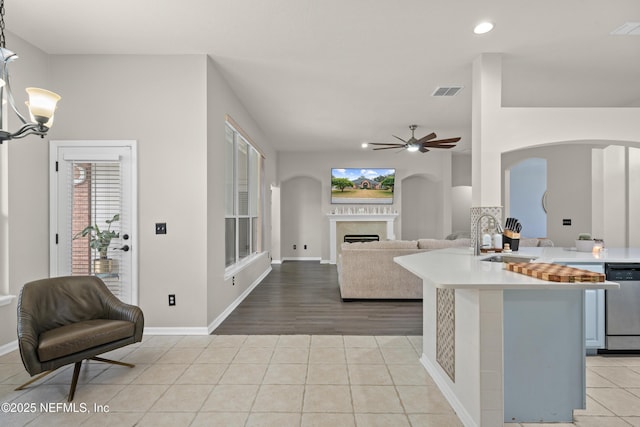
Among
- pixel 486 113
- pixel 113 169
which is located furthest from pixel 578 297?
pixel 113 169

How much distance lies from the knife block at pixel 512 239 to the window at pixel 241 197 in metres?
3.26

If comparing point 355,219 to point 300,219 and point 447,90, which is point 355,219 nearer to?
point 300,219

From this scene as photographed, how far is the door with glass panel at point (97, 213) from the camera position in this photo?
3494 mm

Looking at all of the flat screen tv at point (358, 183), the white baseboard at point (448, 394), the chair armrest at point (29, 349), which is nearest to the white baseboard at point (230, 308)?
the chair armrest at point (29, 349)

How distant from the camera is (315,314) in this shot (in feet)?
13.9

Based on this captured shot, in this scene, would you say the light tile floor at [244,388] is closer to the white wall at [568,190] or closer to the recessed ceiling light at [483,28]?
the recessed ceiling light at [483,28]

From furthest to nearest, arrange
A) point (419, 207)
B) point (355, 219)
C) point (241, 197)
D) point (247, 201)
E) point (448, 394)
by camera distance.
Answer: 1. point (419, 207)
2. point (355, 219)
3. point (247, 201)
4. point (241, 197)
5. point (448, 394)

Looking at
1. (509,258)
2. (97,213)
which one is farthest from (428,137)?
(97,213)

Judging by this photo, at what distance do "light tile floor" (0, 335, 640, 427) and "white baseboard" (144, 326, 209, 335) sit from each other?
27 cm

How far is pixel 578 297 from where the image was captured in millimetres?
2037

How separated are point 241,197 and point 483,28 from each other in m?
3.86

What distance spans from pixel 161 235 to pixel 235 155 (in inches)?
69.6

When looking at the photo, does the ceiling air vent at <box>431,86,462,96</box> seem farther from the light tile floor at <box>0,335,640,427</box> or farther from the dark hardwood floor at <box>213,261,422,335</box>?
the light tile floor at <box>0,335,640,427</box>

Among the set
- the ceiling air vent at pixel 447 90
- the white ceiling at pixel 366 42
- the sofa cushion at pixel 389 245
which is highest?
the white ceiling at pixel 366 42
